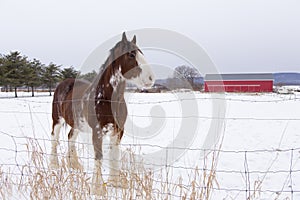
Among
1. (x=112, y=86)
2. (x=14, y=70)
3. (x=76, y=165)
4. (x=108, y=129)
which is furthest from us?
(x=14, y=70)

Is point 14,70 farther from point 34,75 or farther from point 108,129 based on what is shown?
point 108,129

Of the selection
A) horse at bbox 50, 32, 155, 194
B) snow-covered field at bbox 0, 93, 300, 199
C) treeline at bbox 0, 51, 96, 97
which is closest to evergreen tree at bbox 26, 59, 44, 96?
treeline at bbox 0, 51, 96, 97

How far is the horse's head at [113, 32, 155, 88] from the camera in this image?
2.85 m

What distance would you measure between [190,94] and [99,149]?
21.4 feet

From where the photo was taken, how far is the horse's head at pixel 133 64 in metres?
2.85

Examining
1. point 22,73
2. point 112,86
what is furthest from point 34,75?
point 112,86

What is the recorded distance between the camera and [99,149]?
304 centimetres

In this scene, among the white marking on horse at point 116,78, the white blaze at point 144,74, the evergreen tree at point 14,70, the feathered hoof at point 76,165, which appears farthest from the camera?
the evergreen tree at point 14,70

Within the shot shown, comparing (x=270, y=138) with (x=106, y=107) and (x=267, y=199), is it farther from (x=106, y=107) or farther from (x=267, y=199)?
(x=106, y=107)

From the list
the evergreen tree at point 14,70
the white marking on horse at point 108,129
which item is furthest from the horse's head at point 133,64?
the evergreen tree at point 14,70

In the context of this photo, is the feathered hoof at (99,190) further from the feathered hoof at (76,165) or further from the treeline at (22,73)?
the treeline at (22,73)

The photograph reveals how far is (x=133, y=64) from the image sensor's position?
2938 millimetres

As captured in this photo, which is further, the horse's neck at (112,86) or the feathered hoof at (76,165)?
the horse's neck at (112,86)

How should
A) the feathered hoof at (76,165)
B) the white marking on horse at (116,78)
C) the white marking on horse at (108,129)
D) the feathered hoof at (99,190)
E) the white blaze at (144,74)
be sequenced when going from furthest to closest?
the white marking on horse at (116,78) → the white marking on horse at (108,129) → the white blaze at (144,74) → the feathered hoof at (76,165) → the feathered hoof at (99,190)
